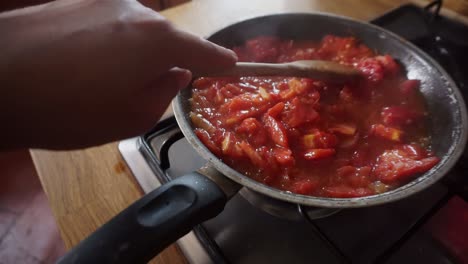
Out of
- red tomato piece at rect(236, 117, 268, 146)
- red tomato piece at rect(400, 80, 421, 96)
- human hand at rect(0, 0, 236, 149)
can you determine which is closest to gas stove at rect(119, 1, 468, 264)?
red tomato piece at rect(236, 117, 268, 146)

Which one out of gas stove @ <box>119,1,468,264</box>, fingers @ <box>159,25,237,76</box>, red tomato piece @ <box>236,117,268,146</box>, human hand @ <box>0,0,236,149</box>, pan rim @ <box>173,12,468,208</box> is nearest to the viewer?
human hand @ <box>0,0,236,149</box>

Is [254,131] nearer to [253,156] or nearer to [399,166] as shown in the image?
Result: [253,156]

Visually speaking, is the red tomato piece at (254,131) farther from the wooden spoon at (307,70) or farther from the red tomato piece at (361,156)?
the red tomato piece at (361,156)

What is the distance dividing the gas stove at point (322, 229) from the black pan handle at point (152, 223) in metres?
0.17

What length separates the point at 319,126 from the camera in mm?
993

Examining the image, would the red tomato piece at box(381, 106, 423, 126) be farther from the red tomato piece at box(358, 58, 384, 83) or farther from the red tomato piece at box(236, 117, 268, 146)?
the red tomato piece at box(236, 117, 268, 146)

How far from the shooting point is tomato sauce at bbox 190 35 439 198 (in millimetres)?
883

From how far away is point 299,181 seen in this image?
88 centimetres

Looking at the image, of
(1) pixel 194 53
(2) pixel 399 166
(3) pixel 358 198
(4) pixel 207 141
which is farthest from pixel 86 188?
(2) pixel 399 166

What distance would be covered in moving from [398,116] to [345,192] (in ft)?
1.12

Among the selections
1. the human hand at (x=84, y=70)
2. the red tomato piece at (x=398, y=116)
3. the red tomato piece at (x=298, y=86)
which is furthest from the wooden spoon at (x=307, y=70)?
the human hand at (x=84, y=70)

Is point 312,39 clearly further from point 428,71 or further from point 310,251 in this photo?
point 310,251

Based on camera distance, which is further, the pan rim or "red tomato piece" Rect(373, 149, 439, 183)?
"red tomato piece" Rect(373, 149, 439, 183)

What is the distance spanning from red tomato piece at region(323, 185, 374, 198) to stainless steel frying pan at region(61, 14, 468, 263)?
0.30 feet
